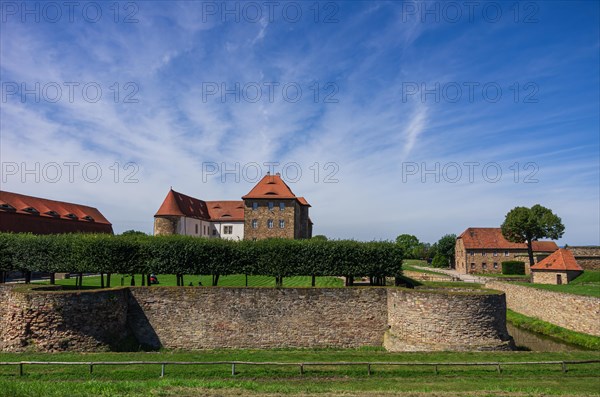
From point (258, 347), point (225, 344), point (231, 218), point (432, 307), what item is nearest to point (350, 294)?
point (432, 307)

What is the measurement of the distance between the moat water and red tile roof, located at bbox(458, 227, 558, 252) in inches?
1481

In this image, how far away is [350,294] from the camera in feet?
71.8

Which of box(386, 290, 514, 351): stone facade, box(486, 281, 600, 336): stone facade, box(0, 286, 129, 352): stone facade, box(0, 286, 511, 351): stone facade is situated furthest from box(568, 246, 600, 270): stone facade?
box(0, 286, 129, 352): stone facade

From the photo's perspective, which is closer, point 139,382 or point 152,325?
point 139,382

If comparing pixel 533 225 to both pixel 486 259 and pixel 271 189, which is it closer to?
pixel 486 259

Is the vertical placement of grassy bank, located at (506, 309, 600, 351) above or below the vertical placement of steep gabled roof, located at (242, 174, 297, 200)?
below

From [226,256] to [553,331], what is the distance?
75.3 ft

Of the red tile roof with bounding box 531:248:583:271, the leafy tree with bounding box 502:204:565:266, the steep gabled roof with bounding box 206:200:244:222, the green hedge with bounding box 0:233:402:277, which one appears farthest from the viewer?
the steep gabled roof with bounding box 206:200:244:222

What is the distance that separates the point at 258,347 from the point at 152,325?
6061mm

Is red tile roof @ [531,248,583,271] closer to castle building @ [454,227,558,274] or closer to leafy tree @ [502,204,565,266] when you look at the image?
leafy tree @ [502,204,565,266]

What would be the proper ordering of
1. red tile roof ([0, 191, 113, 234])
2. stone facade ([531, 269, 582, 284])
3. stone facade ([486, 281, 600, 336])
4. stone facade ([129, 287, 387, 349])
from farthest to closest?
1. red tile roof ([0, 191, 113, 234])
2. stone facade ([531, 269, 582, 284])
3. stone facade ([486, 281, 600, 336])
4. stone facade ([129, 287, 387, 349])

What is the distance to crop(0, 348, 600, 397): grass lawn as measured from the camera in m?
11.9

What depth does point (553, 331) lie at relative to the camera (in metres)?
26.2

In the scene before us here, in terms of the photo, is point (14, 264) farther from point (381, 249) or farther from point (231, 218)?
point (231, 218)
